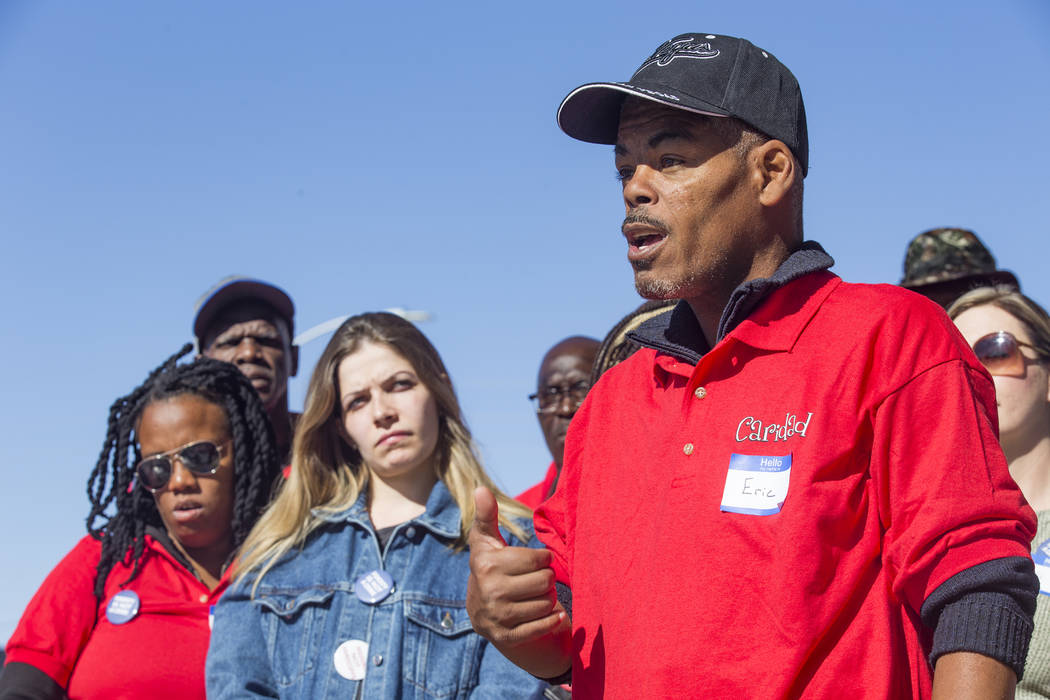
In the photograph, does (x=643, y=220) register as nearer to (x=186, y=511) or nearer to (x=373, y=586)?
(x=373, y=586)

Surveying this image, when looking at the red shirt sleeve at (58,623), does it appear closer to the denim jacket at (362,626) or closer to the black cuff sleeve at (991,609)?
the denim jacket at (362,626)

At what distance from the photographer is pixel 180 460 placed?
16.0 ft

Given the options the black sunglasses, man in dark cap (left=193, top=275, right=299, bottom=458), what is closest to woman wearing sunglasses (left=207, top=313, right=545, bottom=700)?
the black sunglasses

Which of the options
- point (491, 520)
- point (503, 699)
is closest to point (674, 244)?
point (491, 520)

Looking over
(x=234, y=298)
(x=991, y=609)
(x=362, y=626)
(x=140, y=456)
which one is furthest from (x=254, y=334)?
(x=991, y=609)

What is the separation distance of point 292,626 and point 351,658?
291 mm

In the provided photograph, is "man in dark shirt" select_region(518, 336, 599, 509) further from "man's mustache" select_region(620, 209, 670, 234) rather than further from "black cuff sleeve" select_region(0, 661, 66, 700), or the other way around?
"man's mustache" select_region(620, 209, 670, 234)

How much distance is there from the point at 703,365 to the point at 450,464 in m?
2.33

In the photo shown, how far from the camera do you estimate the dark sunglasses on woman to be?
12.9ft

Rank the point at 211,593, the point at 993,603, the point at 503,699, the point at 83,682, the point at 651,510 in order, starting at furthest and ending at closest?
the point at 211,593, the point at 83,682, the point at 503,699, the point at 651,510, the point at 993,603

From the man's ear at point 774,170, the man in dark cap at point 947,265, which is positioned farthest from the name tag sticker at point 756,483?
the man in dark cap at point 947,265

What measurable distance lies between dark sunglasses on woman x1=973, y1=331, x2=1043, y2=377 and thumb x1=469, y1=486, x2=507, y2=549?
217cm

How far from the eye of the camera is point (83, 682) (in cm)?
436

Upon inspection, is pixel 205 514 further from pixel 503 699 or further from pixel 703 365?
pixel 703 365
